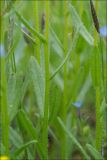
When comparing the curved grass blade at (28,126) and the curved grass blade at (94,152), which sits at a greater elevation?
the curved grass blade at (28,126)

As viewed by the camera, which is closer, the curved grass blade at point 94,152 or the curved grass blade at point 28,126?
the curved grass blade at point 94,152

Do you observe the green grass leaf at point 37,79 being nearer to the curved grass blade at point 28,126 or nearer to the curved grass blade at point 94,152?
the curved grass blade at point 28,126

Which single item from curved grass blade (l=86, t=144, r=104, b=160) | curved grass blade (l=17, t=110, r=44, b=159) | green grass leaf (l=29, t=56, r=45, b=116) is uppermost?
green grass leaf (l=29, t=56, r=45, b=116)

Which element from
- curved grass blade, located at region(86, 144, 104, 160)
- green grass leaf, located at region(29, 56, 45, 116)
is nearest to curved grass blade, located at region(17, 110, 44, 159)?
green grass leaf, located at region(29, 56, 45, 116)

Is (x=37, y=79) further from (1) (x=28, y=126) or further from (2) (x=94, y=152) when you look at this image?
(2) (x=94, y=152)

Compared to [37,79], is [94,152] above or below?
below

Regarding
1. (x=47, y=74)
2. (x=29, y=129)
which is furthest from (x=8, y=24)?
(x=29, y=129)

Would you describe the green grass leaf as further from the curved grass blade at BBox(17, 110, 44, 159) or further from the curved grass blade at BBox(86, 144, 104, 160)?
the curved grass blade at BBox(86, 144, 104, 160)

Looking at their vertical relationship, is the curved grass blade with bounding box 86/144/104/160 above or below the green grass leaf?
below

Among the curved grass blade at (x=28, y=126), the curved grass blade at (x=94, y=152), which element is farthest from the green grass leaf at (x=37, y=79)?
the curved grass blade at (x=94, y=152)

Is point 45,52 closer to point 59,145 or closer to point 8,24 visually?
point 8,24

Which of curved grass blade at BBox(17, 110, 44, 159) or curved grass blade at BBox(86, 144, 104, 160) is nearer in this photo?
curved grass blade at BBox(86, 144, 104, 160)

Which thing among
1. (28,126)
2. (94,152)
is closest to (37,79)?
(28,126)
